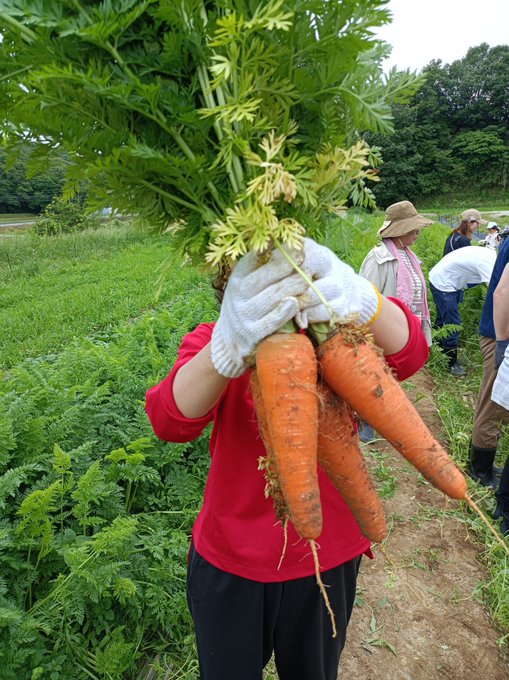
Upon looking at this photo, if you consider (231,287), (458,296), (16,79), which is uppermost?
(16,79)

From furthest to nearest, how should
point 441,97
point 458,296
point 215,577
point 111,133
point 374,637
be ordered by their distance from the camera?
1. point 441,97
2. point 458,296
3. point 374,637
4. point 215,577
5. point 111,133

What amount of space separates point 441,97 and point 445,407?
5715 centimetres

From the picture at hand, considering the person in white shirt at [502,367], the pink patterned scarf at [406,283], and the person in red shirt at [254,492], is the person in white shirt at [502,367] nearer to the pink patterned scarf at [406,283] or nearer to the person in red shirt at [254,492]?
the pink patterned scarf at [406,283]

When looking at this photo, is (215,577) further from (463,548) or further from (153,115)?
(463,548)

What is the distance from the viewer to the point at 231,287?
4.17 feet

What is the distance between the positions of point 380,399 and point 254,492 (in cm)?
49

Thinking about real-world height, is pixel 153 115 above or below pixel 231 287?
above

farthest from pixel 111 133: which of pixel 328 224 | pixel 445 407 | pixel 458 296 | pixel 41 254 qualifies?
pixel 41 254

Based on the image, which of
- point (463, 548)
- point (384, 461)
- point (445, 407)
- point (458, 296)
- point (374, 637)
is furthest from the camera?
point (458, 296)

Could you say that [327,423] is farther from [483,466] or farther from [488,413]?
[483,466]

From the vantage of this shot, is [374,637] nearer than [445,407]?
Yes

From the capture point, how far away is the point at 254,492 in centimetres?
139

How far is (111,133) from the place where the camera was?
1.17 metres

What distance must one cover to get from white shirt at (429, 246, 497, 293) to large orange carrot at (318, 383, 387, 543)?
15.0ft
